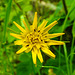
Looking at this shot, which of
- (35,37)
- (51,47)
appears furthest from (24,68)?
(35,37)

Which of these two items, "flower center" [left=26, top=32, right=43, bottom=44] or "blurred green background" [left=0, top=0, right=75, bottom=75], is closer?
"flower center" [left=26, top=32, right=43, bottom=44]

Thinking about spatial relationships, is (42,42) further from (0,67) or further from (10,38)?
(0,67)

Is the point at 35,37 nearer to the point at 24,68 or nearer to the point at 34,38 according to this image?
the point at 34,38

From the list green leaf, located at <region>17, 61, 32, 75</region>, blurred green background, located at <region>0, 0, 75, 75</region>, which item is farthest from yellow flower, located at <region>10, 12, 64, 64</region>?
green leaf, located at <region>17, 61, 32, 75</region>

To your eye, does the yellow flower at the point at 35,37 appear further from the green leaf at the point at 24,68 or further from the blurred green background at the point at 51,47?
the green leaf at the point at 24,68

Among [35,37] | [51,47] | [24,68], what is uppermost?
[35,37]

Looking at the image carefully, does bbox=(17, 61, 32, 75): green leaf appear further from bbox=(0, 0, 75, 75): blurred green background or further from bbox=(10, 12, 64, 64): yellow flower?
bbox=(10, 12, 64, 64): yellow flower

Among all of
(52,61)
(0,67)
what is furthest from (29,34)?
(0,67)

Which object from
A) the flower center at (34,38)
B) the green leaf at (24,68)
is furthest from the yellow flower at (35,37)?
the green leaf at (24,68)

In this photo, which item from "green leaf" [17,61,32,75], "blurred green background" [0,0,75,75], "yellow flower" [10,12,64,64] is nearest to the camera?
"yellow flower" [10,12,64,64]

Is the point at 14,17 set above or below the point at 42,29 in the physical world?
above

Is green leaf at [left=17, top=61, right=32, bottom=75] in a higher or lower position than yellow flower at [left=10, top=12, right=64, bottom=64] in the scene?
lower
